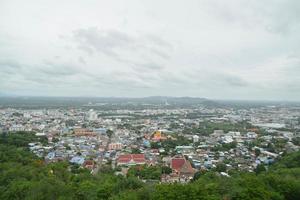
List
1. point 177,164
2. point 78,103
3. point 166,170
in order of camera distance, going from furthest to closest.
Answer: point 78,103, point 177,164, point 166,170

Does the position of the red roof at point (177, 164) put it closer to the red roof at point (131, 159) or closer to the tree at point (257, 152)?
the red roof at point (131, 159)

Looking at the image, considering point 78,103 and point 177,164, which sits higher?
point 78,103

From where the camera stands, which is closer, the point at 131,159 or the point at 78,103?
the point at 131,159

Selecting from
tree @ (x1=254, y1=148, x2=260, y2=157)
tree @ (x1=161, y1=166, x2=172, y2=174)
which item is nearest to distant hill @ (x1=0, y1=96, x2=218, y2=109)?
tree @ (x1=254, y1=148, x2=260, y2=157)

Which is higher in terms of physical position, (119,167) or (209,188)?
(209,188)

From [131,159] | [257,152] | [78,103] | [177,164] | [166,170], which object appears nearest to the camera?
[166,170]

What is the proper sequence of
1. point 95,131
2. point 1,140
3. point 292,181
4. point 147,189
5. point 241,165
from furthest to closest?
point 95,131, point 1,140, point 241,165, point 292,181, point 147,189

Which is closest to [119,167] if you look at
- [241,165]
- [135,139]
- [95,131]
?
[241,165]

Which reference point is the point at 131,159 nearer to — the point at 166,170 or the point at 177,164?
the point at 177,164

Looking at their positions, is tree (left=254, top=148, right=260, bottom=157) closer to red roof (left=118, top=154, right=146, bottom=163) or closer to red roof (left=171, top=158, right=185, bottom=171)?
red roof (left=171, top=158, right=185, bottom=171)

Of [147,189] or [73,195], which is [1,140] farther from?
[147,189]

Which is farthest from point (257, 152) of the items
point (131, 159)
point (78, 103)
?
point (78, 103)
